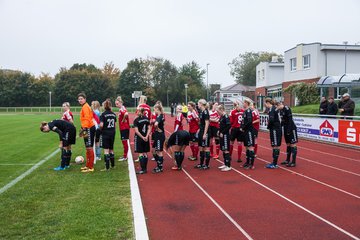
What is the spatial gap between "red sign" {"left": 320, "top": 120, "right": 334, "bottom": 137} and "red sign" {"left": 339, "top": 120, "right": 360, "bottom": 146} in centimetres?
67

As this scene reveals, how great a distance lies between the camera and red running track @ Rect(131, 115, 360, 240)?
5.33 m

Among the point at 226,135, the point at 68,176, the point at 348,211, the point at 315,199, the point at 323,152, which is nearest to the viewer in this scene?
the point at 348,211

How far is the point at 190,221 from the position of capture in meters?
5.75

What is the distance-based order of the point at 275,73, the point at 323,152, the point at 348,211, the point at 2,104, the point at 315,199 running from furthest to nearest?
the point at 2,104, the point at 275,73, the point at 323,152, the point at 315,199, the point at 348,211

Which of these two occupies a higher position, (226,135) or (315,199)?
(226,135)

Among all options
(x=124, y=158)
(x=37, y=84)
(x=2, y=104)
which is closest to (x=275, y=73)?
(x=124, y=158)

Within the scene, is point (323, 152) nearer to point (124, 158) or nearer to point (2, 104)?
point (124, 158)

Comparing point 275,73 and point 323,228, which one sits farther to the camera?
point 275,73

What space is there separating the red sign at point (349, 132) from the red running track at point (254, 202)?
Answer: 3865 millimetres

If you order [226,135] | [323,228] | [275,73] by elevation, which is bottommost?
[323,228]

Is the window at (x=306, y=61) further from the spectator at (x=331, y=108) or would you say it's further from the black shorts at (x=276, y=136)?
the black shorts at (x=276, y=136)

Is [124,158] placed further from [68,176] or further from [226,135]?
[226,135]

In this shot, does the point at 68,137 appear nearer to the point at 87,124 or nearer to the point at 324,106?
the point at 87,124

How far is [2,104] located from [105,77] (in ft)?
67.6
